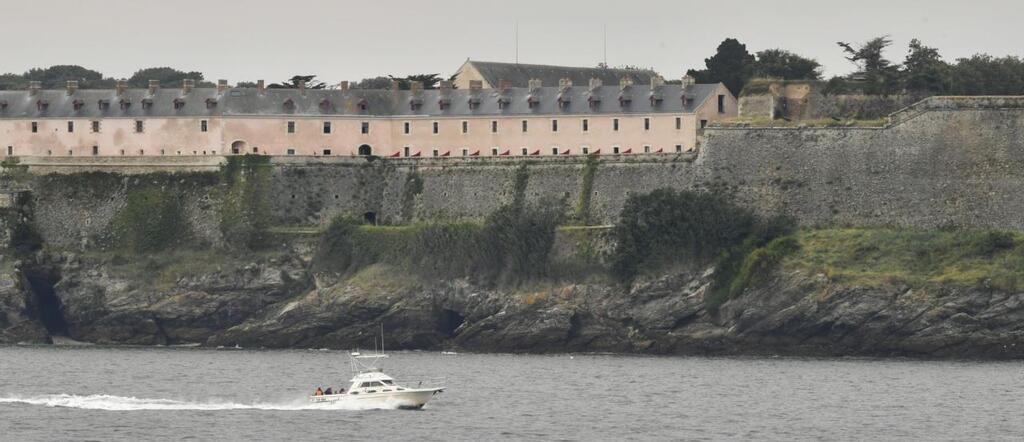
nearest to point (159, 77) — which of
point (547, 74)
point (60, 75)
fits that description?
point (60, 75)

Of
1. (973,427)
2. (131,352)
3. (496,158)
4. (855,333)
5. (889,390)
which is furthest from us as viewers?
(496,158)

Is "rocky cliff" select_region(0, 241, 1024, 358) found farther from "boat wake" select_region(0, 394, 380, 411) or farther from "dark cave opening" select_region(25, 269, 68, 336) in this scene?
"boat wake" select_region(0, 394, 380, 411)

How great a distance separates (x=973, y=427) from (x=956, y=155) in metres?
28.5

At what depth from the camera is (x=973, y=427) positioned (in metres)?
82.9

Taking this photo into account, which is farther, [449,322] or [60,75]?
[60,75]

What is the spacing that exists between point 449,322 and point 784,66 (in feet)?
A: 68.8

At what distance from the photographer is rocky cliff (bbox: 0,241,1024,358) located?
103562mm

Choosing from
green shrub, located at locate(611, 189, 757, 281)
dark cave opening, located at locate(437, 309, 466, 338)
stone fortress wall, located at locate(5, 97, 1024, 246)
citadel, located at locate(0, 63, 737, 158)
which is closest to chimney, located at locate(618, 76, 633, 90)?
citadel, located at locate(0, 63, 737, 158)

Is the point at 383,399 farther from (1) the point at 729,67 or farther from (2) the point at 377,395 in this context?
(1) the point at 729,67

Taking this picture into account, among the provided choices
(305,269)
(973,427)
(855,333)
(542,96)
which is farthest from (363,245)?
(973,427)

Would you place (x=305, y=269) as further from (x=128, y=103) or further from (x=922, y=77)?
(x=922, y=77)

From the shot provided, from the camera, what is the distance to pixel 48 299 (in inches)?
4710

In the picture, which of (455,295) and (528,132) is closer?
(455,295)

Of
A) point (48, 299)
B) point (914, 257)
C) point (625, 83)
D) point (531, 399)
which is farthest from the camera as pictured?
point (625, 83)
